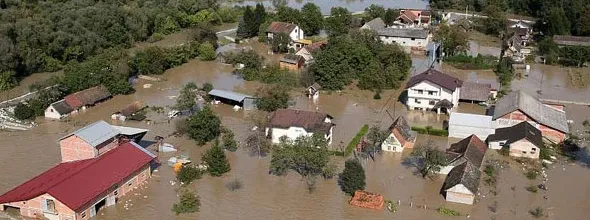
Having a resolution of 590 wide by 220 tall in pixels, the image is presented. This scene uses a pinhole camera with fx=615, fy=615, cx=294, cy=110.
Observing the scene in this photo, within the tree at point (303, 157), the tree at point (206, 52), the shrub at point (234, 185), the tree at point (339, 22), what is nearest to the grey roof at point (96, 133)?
the shrub at point (234, 185)

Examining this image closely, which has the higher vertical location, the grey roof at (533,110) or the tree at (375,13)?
the tree at (375,13)

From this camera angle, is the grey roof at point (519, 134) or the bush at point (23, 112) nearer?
the grey roof at point (519, 134)

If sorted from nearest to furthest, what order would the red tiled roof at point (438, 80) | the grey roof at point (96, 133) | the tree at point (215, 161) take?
the grey roof at point (96, 133) < the tree at point (215, 161) < the red tiled roof at point (438, 80)

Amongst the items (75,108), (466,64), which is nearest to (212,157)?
(75,108)

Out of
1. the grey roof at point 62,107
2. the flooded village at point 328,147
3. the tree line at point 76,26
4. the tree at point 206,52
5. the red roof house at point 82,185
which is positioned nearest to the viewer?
A: the red roof house at point 82,185

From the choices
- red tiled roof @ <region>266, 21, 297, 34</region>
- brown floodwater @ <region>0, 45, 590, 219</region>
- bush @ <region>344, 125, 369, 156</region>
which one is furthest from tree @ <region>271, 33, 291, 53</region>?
bush @ <region>344, 125, 369, 156</region>

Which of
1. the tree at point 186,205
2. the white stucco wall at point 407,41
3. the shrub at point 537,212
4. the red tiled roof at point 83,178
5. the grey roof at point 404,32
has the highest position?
the grey roof at point 404,32

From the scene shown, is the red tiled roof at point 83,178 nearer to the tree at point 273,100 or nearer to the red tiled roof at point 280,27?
the tree at point 273,100

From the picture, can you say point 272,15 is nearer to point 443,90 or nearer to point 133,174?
point 443,90

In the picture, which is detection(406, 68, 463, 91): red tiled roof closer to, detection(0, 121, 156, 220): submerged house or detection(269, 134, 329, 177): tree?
detection(269, 134, 329, 177): tree
